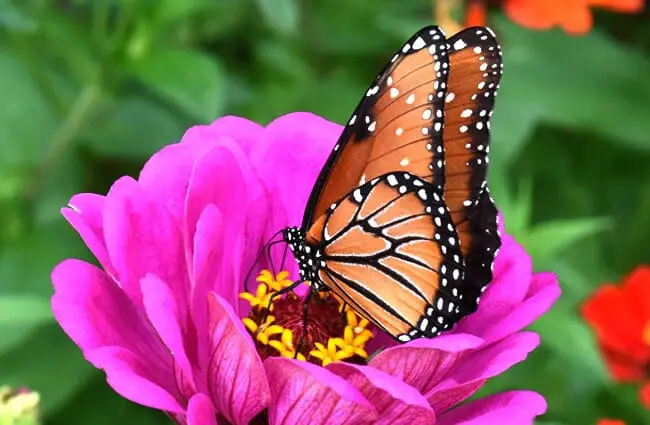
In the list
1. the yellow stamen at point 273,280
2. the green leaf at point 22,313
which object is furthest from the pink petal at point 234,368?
the green leaf at point 22,313

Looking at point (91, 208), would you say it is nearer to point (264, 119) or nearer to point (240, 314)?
point (240, 314)

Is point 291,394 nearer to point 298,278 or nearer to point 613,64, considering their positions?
point 298,278

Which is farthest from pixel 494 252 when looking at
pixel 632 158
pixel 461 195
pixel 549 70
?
pixel 632 158

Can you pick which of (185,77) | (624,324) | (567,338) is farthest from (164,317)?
(624,324)

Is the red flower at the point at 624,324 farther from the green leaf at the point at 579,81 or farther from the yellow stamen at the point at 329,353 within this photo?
the yellow stamen at the point at 329,353

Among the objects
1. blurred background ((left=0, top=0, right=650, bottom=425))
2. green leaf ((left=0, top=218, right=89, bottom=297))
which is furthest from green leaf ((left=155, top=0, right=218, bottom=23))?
green leaf ((left=0, top=218, right=89, bottom=297))

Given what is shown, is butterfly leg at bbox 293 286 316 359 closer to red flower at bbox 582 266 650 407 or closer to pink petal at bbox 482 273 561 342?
pink petal at bbox 482 273 561 342
